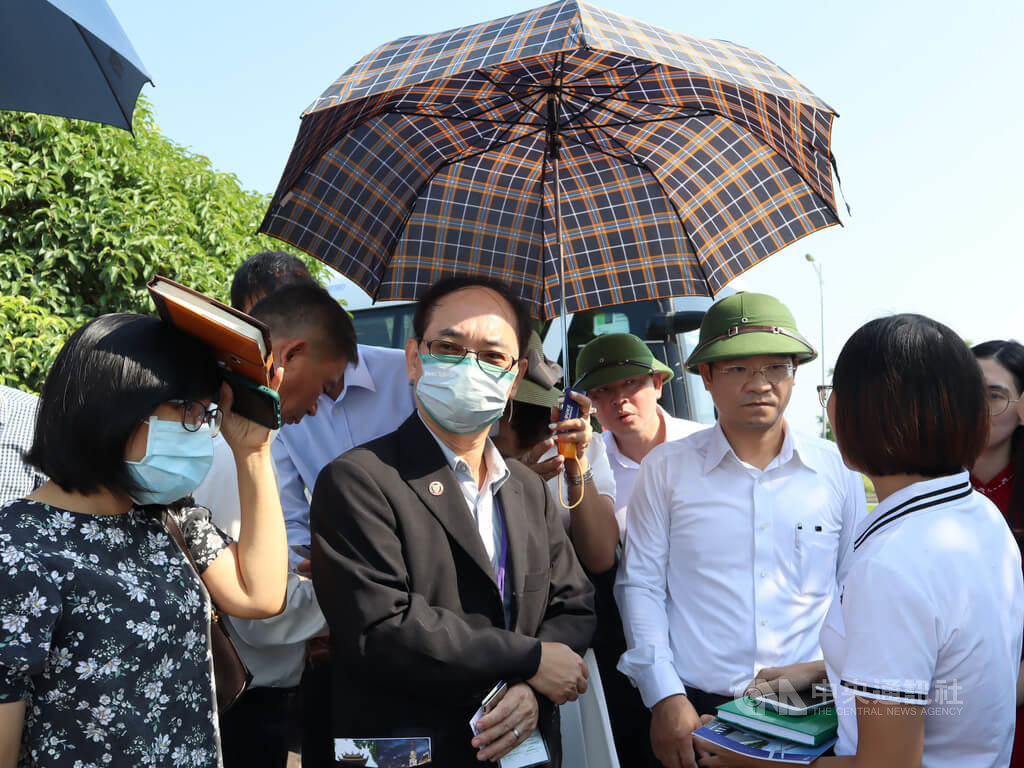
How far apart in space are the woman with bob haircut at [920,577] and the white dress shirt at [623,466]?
1389 mm

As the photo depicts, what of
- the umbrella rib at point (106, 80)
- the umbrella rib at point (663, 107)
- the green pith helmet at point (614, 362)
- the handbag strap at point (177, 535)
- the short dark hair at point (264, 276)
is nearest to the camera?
the handbag strap at point (177, 535)

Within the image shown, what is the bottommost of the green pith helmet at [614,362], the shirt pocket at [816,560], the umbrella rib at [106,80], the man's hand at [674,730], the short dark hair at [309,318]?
the man's hand at [674,730]

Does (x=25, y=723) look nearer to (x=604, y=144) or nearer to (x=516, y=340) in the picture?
(x=516, y=340)

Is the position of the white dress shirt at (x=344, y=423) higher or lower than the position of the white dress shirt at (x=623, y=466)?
higher

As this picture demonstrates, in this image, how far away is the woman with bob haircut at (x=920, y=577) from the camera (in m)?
1.59

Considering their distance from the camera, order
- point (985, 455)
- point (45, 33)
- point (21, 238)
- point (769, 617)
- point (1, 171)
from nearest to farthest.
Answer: point (769, 617) → point (45, 33) → point (985, 455) → point (1, 171) → point (21, 238)

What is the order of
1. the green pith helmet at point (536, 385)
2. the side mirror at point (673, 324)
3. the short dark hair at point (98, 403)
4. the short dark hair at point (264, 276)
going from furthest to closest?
the side mirror at point (673, 324) → the short dark hair at point (264, 276) → the green pith helmet at point (536, 385) → the short dark hair at point (98, 403)

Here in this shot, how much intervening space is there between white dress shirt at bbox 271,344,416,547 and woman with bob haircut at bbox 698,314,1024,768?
1902mm

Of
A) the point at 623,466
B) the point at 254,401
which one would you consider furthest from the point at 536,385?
the point at 254,401

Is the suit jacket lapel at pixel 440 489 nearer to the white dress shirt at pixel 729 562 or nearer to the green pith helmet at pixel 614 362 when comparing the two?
the white dress shirt at pixel 729 562

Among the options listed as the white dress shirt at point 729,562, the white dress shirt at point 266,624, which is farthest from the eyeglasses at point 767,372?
the white dress shirt at point 266,624

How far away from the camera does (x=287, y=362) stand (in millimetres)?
2863

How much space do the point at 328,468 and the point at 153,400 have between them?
0.56m

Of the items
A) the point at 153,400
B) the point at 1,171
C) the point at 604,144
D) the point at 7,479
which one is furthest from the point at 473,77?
the point at 1,171
